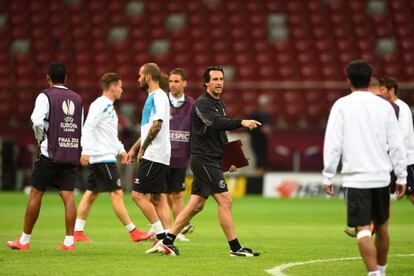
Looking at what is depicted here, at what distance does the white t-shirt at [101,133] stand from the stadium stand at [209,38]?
599 inches

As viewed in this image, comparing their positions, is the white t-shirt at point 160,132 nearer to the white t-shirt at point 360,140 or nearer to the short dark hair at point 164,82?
the short dark hair at point 164,82

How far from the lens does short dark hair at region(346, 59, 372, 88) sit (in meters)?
8.88

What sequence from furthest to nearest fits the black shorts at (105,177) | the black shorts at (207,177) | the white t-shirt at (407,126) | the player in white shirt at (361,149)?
1. the black shorts at (105,177)
2. the white t-shirt at (407,126)
3. the black shorts at (207,177)
4. the player in white shirt at (361,149)

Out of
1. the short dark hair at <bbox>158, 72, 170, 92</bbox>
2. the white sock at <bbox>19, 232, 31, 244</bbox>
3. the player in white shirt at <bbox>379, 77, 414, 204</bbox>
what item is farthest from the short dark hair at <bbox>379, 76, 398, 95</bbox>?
the white sock at <bbox>19, 232, 31, 244</bbox>

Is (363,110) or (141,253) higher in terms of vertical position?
(363,110)

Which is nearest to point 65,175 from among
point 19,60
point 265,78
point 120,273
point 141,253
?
point 141,253

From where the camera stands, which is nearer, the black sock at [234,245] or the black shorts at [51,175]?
the black sock at [234,245]

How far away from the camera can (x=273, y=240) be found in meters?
14.3

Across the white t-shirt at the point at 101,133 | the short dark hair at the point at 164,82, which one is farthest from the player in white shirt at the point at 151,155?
the white t-shirt at the point at 101,133

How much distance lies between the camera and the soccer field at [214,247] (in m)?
10.4

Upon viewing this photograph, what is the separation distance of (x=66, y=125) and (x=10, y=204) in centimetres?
1057

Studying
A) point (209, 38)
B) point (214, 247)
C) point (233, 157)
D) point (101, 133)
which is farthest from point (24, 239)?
point (209, 38)

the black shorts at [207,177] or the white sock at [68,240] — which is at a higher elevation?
the black shorts at [207,177]

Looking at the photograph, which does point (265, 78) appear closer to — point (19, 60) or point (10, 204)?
point (19, 60)
